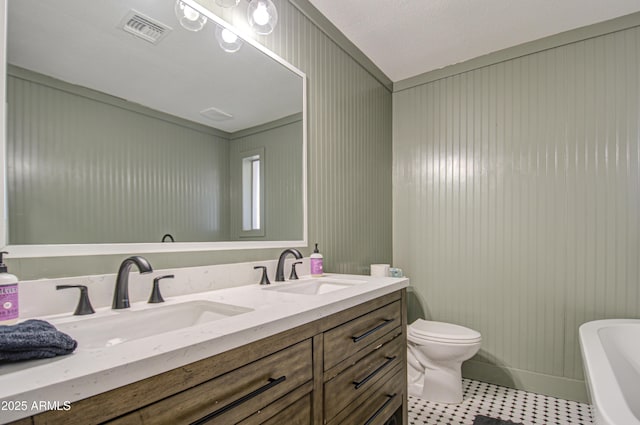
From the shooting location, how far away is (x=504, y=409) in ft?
6.74

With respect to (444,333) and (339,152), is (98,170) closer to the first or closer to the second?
(339,152)

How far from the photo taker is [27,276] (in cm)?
91

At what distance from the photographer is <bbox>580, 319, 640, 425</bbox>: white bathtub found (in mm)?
879

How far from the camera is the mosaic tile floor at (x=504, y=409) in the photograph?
76.0 inches

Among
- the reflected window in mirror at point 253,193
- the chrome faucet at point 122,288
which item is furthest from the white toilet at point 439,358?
the chrome faucet at point 122,288

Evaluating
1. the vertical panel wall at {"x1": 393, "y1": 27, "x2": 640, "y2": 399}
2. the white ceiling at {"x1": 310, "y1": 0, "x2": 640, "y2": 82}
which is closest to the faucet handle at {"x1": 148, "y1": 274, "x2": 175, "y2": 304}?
the white ceiling at {"x1": 310, "y1": 0, "x2": 640, "y2": 82}

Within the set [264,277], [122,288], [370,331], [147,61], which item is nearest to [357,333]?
[370,331]

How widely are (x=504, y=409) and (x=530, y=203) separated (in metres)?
1.36

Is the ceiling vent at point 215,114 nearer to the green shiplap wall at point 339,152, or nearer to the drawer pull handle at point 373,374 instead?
the green shiplap wall at point 339,152

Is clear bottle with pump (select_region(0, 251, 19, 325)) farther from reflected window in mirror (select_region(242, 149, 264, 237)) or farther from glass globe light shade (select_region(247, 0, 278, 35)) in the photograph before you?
glass globe light shade (select_region(247, 0, 278, 35))

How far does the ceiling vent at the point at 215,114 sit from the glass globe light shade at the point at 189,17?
32 centimetres

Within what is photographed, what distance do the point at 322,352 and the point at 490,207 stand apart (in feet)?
6.52

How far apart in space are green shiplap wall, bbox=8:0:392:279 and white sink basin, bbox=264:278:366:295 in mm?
234

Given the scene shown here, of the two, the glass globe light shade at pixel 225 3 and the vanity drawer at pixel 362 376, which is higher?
the glass globe light shade at pixel 225 3
